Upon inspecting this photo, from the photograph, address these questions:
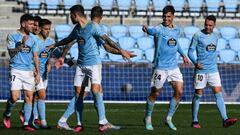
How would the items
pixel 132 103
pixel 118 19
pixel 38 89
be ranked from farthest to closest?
1. pixel 118 19
2. pixel 132 103
3. pixel 38 89

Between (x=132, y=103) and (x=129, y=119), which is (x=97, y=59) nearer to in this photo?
(x=129, y=119)

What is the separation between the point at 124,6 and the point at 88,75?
18099 millimetres

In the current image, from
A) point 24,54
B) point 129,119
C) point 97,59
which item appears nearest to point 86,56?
point 97,59

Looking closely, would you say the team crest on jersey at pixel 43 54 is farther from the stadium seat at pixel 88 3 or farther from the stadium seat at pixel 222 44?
the stadium seat at pixel 88 3

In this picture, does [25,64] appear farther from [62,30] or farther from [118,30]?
[118,30]

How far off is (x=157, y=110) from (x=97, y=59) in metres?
7.38

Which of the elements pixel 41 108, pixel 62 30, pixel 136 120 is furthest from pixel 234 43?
pixel 41 108

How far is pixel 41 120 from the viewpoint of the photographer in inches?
602

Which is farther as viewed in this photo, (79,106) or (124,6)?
(124,6)

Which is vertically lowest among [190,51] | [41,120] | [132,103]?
[132,103]

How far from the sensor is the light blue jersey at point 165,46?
50.5 ft

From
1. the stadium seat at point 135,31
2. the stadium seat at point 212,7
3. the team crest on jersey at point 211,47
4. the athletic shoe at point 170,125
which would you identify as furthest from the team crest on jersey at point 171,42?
the stadium seat at point 212,7

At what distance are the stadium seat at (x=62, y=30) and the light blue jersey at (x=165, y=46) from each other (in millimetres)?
13742

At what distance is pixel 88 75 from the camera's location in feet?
47.8
